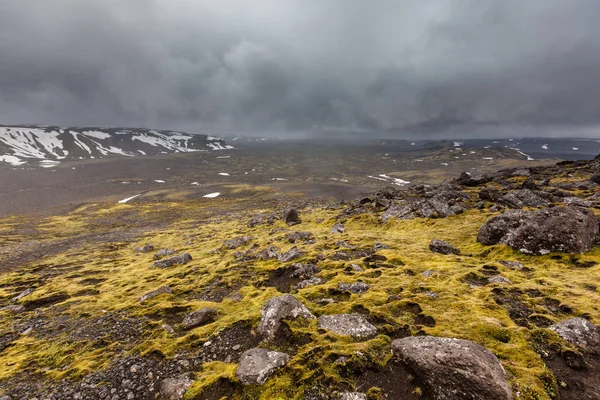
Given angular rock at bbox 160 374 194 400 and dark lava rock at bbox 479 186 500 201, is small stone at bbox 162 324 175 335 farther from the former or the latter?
dark lava rock at bbox 479 186 500 201

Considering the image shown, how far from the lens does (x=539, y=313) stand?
898 centimetres

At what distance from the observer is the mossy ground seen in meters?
7.69

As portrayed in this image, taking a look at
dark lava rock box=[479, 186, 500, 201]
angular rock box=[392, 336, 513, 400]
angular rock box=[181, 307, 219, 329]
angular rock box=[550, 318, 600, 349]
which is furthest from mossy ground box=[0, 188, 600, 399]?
dark lava rock box=[479, 186, 500, 201]

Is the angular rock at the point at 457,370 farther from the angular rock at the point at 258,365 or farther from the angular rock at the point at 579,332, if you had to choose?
the angular rock at the point at 258,365

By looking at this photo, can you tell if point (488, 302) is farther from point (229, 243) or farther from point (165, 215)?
point (165, 215)

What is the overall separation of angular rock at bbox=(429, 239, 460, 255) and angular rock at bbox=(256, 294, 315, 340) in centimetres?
1064

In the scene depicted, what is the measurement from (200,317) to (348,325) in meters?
6.61

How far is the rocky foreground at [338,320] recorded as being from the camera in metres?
6.76

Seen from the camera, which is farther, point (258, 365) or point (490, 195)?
point (490, 195)

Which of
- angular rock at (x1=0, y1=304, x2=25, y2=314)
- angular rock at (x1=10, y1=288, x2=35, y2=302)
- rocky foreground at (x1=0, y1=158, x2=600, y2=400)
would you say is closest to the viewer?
rocky foreground at (x1=0, y1=158, x2=600, y2=400)

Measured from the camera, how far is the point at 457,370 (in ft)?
19.5

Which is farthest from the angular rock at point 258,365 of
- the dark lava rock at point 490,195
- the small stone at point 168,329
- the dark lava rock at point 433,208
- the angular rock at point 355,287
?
the dark lava rock at point 490,195

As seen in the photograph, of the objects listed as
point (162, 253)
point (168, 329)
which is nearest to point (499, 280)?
point (168, 329)

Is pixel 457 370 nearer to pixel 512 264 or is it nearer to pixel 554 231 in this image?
pixel 512 264
